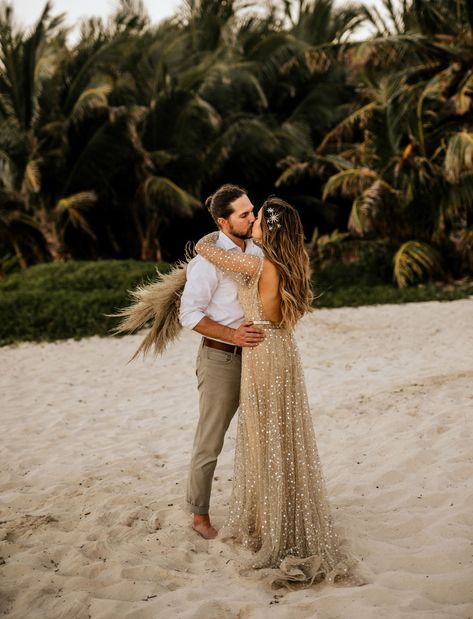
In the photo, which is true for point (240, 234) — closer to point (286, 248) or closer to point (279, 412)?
point (286, 248)

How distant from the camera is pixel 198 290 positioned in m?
3.51

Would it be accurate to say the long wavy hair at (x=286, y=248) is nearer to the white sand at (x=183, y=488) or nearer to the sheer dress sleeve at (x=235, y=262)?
the sheer dress sleeve at (x=235, y=262)

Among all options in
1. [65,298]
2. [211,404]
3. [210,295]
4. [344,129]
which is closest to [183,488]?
[211,404]

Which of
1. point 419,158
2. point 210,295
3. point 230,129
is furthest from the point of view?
point 230,129

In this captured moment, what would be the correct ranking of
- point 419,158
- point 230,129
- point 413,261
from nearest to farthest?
1. point 419,158
2. point 413,261
3. point 230,129

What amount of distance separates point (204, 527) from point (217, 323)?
46.9 inches

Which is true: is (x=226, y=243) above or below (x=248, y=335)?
above

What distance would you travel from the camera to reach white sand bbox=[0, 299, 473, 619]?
313 cm

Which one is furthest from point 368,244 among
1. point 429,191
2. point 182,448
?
point 182,448

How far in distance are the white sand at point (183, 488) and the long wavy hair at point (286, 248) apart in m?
1.35

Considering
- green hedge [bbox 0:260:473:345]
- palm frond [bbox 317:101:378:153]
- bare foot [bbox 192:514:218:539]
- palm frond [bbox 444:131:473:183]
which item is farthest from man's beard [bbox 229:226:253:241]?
palm frond [bbox 317:101:378:153]

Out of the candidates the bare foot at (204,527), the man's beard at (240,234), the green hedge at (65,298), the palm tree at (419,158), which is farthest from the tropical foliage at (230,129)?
the bare foot at (204,527)

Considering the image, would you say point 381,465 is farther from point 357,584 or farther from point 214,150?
point 214,150

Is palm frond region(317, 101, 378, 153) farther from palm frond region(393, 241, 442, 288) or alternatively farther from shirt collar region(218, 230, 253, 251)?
shirt collar region(218, 230, 253, 251)
